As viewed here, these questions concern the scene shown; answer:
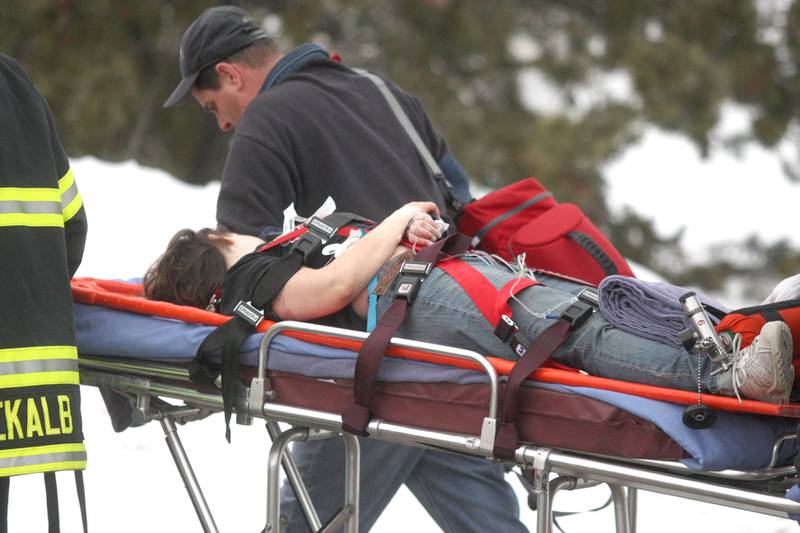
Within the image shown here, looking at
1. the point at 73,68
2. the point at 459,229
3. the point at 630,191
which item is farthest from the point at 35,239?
the point at 630,191

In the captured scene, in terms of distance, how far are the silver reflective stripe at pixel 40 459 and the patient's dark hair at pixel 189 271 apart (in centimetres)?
58

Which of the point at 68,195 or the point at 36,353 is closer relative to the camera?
the point at 36,353

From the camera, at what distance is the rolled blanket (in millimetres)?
2248

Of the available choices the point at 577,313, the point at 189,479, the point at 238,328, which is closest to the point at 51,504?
the point at 189,479

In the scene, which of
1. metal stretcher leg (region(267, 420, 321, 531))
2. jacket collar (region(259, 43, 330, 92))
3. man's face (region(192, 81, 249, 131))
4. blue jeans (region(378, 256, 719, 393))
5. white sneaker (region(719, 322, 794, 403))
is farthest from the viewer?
man's face (region(192, 81, 249, 131))

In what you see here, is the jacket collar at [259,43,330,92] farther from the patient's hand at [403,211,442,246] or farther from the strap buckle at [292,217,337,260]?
the patient's hand at [403,211,442,246]

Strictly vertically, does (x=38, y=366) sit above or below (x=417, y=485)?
above

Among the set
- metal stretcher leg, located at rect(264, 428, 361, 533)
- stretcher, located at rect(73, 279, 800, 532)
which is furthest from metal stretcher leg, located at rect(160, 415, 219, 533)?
metal stretcher leg, located at rect(264, 428, 361, 533)

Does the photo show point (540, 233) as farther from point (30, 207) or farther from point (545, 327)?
point (30, 207)

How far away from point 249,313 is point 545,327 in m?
0.65

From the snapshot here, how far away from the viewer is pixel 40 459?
236 cm

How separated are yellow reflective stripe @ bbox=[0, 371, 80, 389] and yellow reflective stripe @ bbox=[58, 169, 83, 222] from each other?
338 mm

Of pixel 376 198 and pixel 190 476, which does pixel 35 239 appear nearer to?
pixel 190 476

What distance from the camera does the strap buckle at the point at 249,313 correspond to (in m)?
2.54
